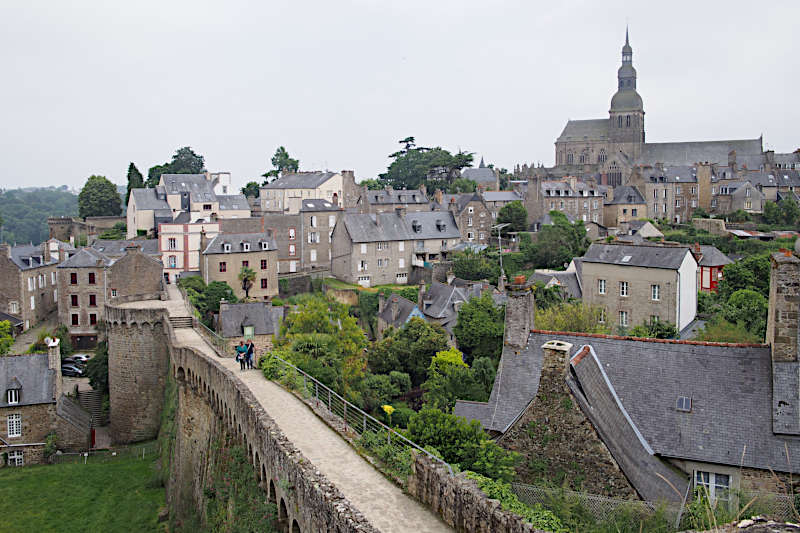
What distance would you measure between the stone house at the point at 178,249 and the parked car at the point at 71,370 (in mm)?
10786

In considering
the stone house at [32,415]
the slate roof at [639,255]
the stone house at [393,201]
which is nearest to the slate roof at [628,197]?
the stone house at [393,201]

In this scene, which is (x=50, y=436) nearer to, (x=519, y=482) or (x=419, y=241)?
(x=519, y=482)

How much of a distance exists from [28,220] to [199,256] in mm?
105620

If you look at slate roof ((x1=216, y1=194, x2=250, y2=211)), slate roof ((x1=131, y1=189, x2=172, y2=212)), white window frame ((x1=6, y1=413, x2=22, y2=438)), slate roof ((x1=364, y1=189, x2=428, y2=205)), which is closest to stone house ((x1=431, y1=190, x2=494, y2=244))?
slate roof ((x1=364, y1=189, x2=428, y2=205))

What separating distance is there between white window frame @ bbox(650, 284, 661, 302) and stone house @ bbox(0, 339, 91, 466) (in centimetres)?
2700

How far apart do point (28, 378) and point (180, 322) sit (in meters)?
7.78

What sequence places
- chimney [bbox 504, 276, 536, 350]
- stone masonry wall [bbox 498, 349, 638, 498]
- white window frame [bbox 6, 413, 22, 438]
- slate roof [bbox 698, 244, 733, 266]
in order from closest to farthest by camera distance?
stone masonry wall [bbox 498, 349, 638, 498] < chimney [bbox 504, 276, 536, 350] < white window frame [bbox 6, 413, 22, 438] < slate roof [bbox 698, 244, 733, 266]

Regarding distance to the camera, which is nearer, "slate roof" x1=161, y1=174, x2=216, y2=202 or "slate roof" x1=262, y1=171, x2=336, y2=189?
"slate roof" x1=161, y1=174, x2=216, y2=202

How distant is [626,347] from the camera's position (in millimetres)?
15781

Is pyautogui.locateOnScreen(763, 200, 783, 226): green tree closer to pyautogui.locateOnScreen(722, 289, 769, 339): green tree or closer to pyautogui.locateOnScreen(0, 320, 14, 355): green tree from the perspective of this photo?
pyautogui.locateOnScreen(722, 289, 769, 339): green tree

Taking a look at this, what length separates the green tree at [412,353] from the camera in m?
37.4

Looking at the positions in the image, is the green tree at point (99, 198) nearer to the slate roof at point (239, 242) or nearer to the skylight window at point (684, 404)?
the slate roof at point (239, 242)

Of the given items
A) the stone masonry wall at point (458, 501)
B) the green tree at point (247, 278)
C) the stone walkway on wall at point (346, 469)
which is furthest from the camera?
the green tree at point (247, 278)

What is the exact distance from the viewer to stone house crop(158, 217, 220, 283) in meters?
51.0
